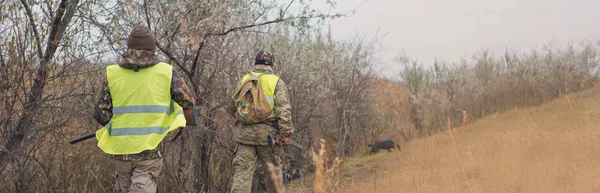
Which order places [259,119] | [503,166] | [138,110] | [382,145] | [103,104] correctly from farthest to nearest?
[382,145], [503,166], [259,119], [103,104], [138,110]

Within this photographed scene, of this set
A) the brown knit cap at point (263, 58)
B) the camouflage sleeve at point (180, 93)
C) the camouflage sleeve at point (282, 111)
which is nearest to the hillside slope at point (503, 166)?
the camouflage sleeve at point (282, 111)

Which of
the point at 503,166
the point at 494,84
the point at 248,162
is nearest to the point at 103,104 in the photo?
the point at 248,162

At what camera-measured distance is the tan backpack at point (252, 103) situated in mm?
4168

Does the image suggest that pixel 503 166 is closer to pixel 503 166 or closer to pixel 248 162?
pixel 503 166

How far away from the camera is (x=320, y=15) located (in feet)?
16.2

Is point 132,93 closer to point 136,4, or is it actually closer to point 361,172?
point 136,4

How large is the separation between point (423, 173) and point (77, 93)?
3.67m

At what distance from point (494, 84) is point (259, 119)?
10877 millimetres

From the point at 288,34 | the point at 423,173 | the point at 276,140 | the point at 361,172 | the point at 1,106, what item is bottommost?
the point at 361,172

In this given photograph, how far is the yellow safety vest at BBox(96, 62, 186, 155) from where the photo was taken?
123 inches

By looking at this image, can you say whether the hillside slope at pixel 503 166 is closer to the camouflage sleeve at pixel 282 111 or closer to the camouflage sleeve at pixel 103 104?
the camouflage sleeve at pixel 282 111

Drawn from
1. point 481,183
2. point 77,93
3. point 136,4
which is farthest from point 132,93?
point 481,183

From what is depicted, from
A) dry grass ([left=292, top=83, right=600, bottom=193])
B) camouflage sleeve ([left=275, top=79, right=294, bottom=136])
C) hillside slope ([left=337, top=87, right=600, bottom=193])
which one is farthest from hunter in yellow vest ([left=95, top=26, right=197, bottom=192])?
hillside slope ([left=337, top=87, right=600, bottom=193])

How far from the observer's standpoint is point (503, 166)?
5332 mm
